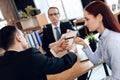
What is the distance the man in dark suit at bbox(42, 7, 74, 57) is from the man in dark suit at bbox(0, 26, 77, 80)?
1.60 m

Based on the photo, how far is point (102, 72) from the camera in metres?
3.65

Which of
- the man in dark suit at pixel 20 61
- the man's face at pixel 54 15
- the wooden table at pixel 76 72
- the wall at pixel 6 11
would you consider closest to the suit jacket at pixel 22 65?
the man in dark suit at pixel 20 61

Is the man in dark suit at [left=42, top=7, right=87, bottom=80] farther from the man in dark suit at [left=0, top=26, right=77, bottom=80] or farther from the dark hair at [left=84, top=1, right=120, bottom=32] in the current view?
the man in dark suit at [left=0, top=26, right=77, bottom=80]

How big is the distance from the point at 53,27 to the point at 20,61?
5.98 ft

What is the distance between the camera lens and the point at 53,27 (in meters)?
3.18

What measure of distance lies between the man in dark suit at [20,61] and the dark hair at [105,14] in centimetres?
52

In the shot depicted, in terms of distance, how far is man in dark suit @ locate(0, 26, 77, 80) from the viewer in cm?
140

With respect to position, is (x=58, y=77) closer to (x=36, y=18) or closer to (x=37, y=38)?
(x=37, y=38)

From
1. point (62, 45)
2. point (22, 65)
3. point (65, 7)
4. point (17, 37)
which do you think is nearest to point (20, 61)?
point (22, 65)

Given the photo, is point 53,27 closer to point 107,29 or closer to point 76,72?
point 76,72

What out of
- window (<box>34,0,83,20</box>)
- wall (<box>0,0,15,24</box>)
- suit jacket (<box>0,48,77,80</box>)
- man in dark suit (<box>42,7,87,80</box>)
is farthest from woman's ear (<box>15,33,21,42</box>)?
wall (<box>0,0,15,24</box>)

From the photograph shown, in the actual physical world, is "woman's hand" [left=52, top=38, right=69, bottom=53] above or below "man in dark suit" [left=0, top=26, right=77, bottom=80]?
below

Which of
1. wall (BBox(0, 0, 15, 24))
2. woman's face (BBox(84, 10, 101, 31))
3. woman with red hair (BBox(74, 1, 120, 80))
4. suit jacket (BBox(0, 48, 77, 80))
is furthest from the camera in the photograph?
wall (BBox(0, 0, 15, 24))

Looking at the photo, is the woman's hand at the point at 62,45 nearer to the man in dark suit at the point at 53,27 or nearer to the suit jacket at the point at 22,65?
the suit jacket at the point at 22,65
